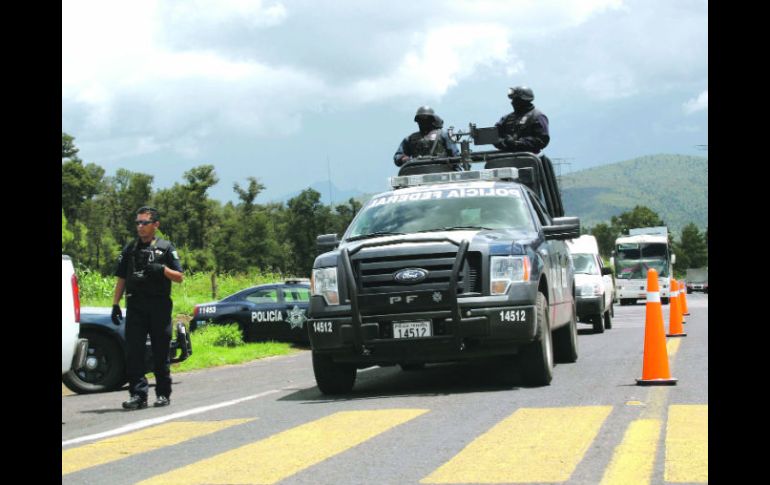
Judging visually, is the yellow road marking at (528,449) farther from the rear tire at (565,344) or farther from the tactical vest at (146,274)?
the rear tire at (565,344)

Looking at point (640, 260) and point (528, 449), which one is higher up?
point (640, 260)

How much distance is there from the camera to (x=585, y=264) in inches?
938

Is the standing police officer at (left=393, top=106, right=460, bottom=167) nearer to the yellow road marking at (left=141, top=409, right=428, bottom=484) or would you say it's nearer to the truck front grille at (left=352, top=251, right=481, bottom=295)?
the truck front grille at (left=352, top=251, right=481, bottom=295)

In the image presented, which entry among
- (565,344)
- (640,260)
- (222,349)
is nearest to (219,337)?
(222,349)

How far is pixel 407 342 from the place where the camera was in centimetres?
935

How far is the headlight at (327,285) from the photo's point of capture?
9633 mm

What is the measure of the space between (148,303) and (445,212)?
312 cm

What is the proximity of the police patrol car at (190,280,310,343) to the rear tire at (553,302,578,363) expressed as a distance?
9697 millimetres

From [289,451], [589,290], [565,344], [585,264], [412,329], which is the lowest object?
[289,451]

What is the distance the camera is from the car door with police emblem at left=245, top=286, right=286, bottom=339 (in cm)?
2180

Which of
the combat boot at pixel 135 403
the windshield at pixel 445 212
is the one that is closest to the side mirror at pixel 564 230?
the windshield at pixel 445 212

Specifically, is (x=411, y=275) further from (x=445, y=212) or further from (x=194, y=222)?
(x=194, y=222)
